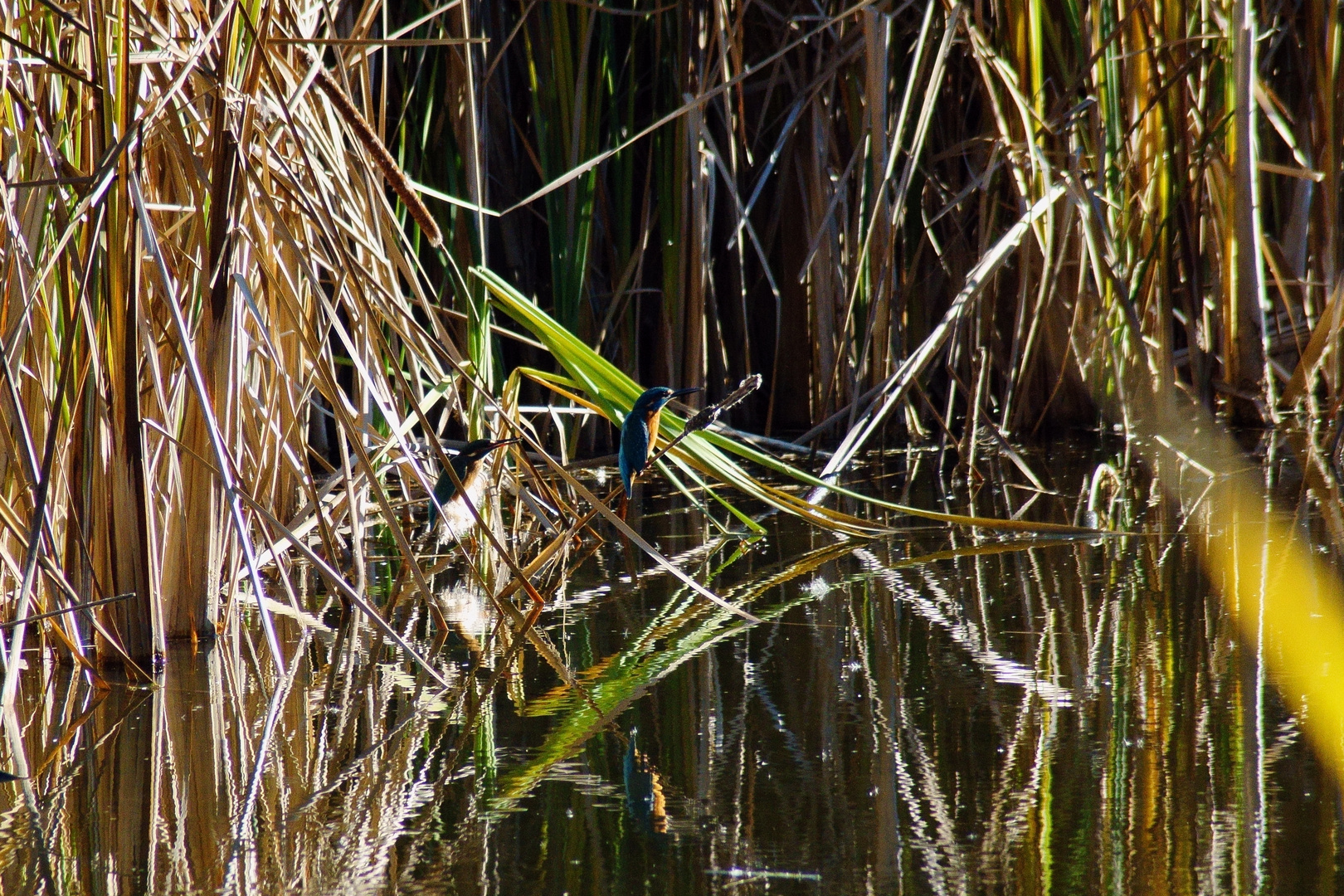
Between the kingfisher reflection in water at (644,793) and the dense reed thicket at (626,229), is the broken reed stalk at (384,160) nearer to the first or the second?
the dense reed thicket at (626,229)

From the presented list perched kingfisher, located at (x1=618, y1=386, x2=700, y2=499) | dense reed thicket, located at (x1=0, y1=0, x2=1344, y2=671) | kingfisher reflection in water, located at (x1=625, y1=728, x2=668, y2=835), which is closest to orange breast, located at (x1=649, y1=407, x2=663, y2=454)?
perched kingfisher, located at (x1=618, y1=386, x2=700, y2=499)

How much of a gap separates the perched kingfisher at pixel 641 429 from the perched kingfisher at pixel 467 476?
15 centimetres

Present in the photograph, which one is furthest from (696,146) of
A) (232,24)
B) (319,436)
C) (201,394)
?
(201,394)

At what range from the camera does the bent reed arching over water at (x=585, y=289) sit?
4.56 feet

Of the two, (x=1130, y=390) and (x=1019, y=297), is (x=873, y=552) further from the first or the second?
(x=1130, y=390)

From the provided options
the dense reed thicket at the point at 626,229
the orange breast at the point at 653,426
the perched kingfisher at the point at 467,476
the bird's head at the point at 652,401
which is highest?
the dense reed thicket at the point at 626,229

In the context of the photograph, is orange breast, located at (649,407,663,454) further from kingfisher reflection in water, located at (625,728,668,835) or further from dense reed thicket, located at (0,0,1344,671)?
kingfisher reflection in water, located at (625,728,668,835)

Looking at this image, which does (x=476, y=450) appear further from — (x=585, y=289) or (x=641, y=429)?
(x=585, y=289)

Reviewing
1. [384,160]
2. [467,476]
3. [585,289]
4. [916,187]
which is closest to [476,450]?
[467,476]

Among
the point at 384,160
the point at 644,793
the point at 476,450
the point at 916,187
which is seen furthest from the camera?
the point at 916,187

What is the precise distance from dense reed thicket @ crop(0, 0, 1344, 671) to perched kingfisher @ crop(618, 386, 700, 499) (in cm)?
19

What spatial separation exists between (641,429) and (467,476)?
239mm

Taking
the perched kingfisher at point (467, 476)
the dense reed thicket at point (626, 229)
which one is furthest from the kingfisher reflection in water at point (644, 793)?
the perched kingfisher at point (467, 476)

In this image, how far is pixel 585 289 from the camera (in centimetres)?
298
